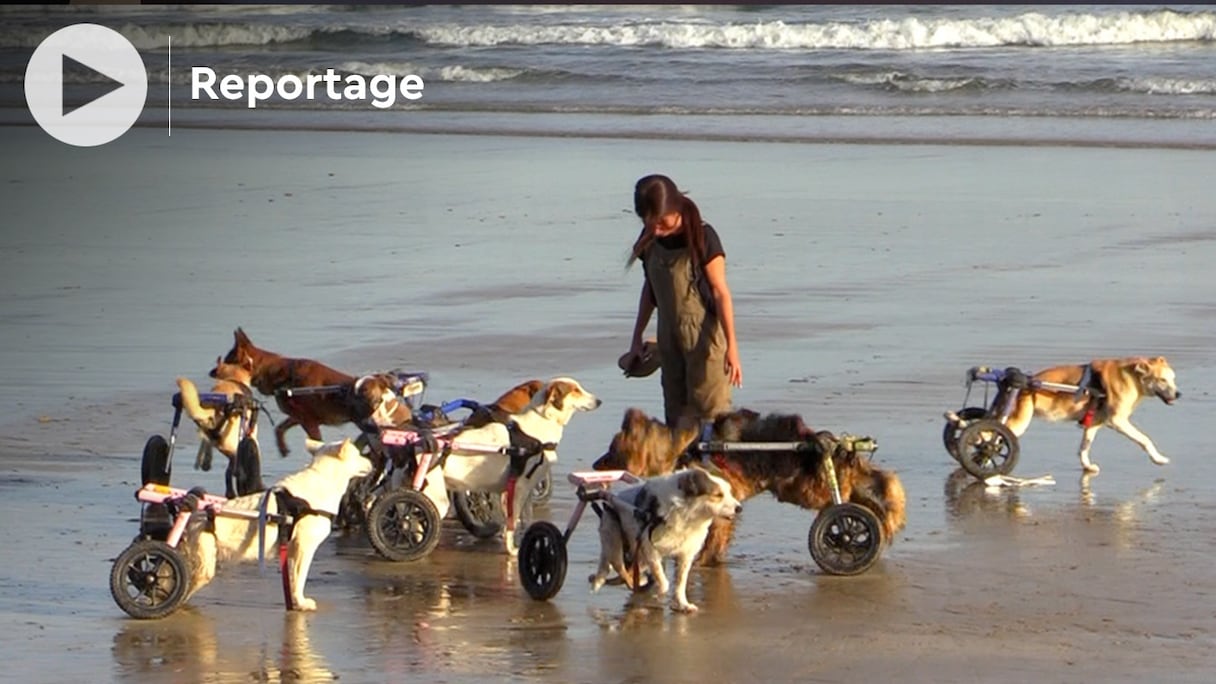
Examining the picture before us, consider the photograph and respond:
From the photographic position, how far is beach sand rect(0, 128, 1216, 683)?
778 cm

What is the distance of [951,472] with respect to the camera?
10.7 meters

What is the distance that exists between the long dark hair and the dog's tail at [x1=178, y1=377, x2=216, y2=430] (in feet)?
6.47

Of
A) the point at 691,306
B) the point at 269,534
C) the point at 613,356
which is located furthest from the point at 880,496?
the point at 613,356

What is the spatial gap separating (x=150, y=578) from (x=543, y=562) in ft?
4.80

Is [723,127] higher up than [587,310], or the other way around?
[723,127]

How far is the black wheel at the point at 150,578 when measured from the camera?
7910mm

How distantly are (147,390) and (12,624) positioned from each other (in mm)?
4643

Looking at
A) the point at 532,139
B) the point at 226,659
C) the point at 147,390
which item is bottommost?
the point at 226,659

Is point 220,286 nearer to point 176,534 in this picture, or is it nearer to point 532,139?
point 176,534

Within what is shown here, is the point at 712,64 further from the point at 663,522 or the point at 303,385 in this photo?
the point at 663,522

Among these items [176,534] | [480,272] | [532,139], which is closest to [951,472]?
[176,534]

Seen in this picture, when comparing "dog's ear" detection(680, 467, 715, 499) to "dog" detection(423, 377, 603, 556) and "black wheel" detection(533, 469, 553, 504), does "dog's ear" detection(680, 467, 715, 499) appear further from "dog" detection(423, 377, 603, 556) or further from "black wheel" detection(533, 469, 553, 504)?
"black wheel" detection(533, 469, 553, 504)

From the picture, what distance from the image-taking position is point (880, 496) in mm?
8898

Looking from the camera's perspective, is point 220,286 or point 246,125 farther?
point 246,125
